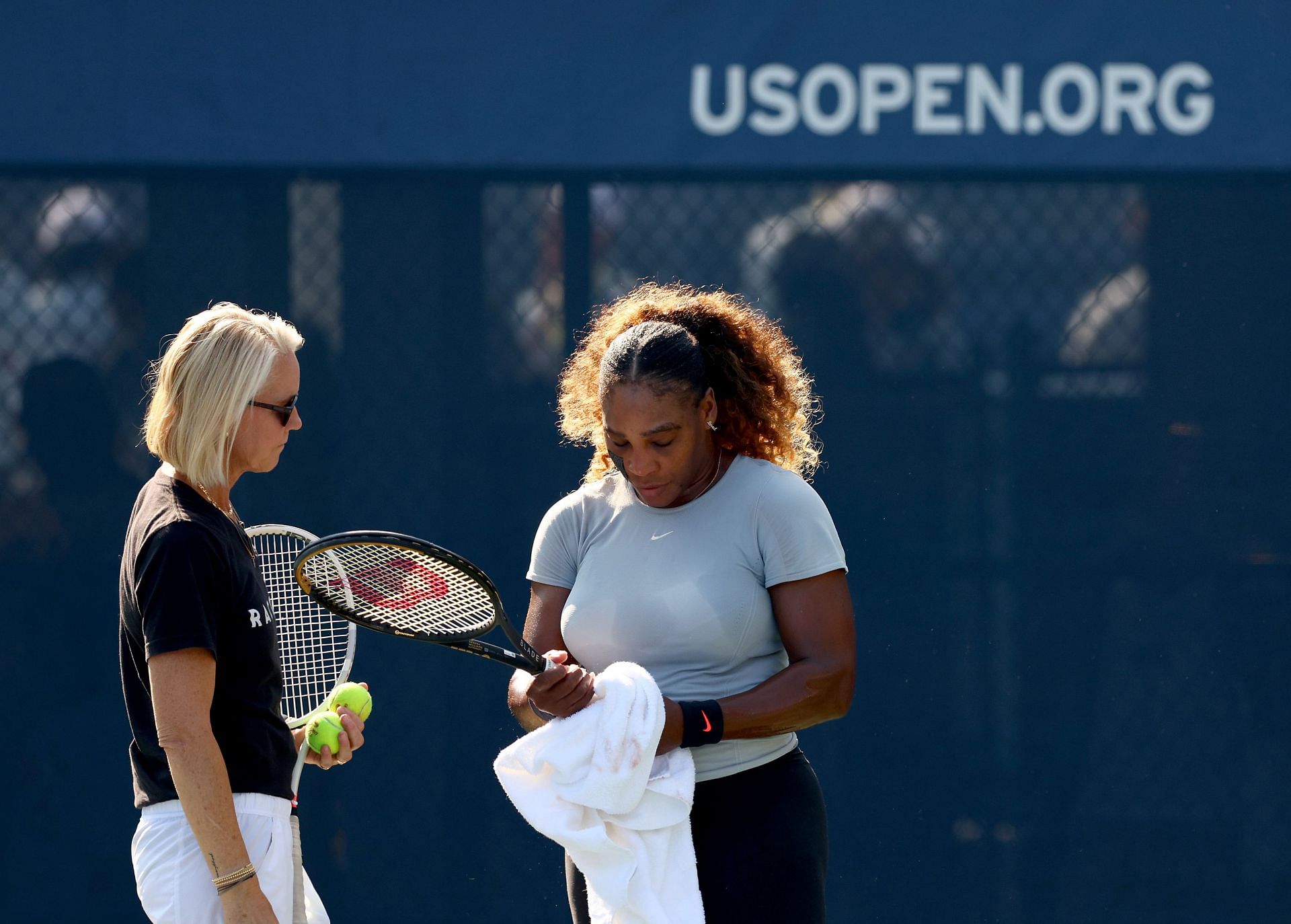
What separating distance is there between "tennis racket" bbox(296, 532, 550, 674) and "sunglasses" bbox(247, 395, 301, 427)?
25 cm

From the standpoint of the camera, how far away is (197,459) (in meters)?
2.23

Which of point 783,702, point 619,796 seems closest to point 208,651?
point 619,796

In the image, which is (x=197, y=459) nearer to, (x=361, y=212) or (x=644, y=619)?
(x=644, y=619)

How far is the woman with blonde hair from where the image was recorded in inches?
83.4

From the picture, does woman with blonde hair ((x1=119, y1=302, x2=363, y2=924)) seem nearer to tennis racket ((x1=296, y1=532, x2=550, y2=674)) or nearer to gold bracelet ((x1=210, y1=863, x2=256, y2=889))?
gold bracelet ((x1=210, y1=863, x2=256, y2=889))

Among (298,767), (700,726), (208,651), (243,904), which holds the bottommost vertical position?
(243,904)

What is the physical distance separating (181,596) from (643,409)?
768 millimetres

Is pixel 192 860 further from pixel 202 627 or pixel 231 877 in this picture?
pixel 202 627

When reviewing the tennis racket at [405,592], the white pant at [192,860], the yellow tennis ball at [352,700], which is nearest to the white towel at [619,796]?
the tennis racket at [405,592]

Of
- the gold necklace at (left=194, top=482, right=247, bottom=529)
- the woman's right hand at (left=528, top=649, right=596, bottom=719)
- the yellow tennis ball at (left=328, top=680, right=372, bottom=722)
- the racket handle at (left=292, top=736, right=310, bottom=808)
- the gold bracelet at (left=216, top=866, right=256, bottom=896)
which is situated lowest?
the gold bracelet at (left=216, top=866, right=256, bottom=896)

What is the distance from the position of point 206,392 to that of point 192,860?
2.45ft

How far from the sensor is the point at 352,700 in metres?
2.66

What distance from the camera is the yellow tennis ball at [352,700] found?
264cm

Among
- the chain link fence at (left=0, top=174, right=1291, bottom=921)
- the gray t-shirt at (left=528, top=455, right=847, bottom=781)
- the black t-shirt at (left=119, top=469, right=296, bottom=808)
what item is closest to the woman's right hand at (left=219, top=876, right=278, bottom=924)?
the black t-shirt at (left=119, top=469, right=296, bottom=808)
